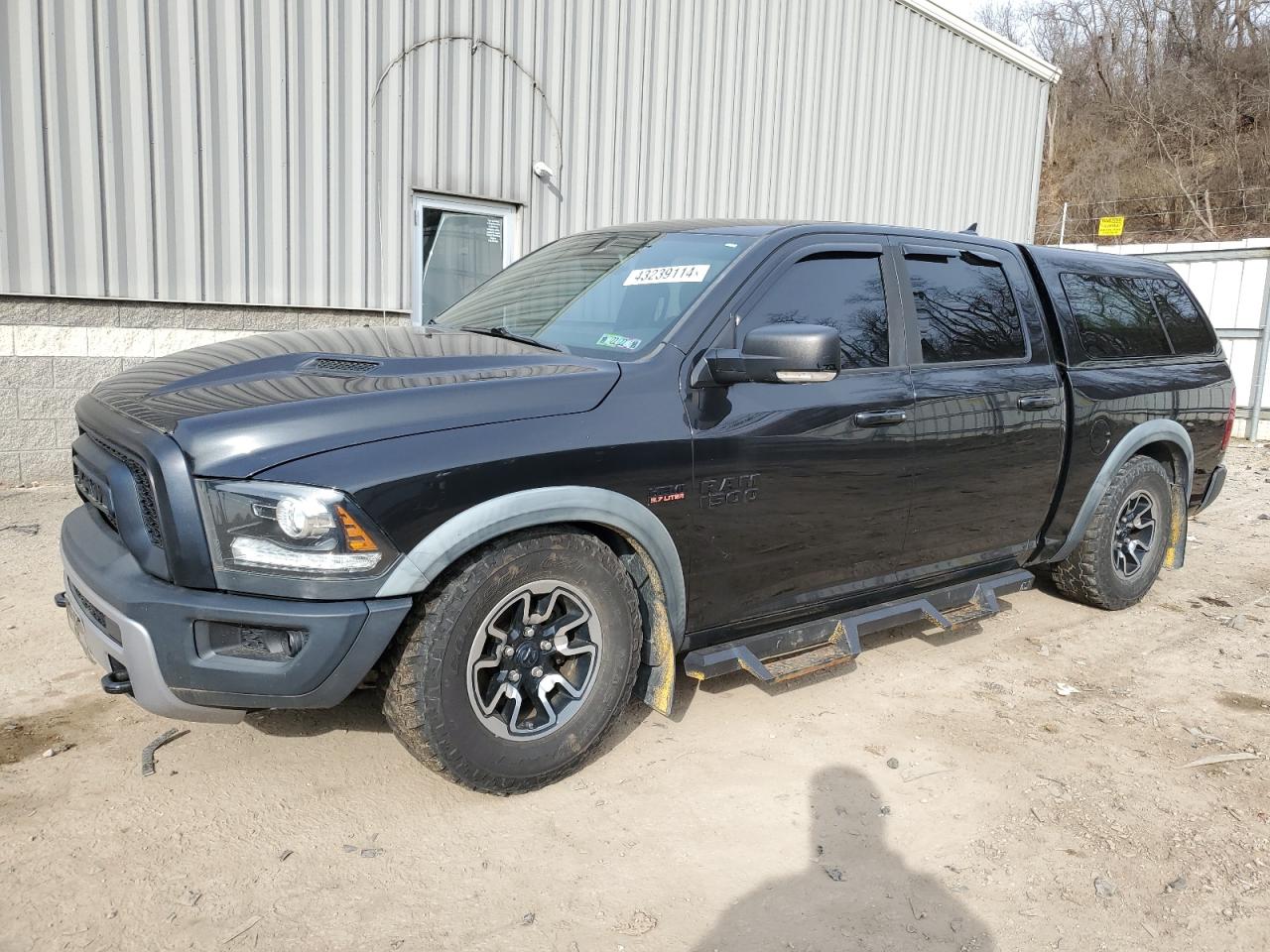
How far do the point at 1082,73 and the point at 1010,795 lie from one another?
38.4 meters

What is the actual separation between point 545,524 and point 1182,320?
4394 millimetres

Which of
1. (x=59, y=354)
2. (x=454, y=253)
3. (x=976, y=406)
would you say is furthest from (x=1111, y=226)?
(x=59, y=354)

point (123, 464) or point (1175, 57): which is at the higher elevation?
point (1175, 57)

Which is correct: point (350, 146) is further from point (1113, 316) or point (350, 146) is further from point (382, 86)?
point (1113, 316)

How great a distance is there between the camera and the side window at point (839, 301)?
11.8 feet

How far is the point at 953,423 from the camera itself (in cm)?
405

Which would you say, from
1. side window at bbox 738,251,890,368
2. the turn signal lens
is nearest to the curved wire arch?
side window at bbox 738,251,890,368

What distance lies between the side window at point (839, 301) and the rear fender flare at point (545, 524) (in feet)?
2.92

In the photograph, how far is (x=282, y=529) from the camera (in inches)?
101

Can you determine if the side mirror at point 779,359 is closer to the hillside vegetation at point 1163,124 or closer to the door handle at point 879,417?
the door handle at point 879,417

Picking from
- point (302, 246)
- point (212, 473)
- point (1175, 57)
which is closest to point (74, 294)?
point (302, 246)

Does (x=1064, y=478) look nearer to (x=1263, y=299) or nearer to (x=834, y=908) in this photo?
(x=834, y=908)

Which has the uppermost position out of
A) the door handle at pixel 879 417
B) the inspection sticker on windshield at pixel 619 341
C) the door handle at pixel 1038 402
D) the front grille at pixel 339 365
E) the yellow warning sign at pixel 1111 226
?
the yellow warning sign at pixel 1111 226

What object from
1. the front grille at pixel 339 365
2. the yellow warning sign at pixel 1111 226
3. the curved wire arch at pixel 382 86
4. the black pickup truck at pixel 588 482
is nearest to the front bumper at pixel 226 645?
the black pickup truck at pixel 588 482
